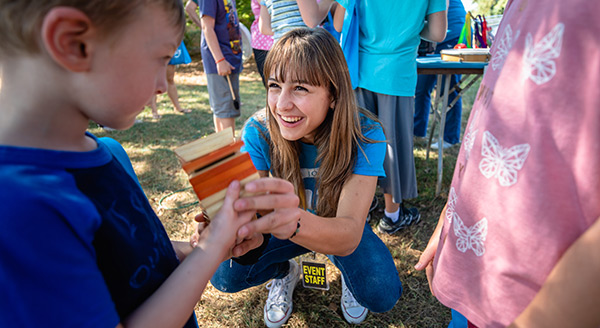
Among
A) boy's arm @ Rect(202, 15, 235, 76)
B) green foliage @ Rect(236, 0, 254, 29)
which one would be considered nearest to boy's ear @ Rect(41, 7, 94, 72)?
boy's arm @ Rect(202, 15, 235, 76)

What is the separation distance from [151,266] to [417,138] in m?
4.57

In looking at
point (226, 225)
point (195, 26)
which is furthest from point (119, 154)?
point (195, 26)

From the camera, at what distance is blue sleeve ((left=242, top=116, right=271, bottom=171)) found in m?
1.87

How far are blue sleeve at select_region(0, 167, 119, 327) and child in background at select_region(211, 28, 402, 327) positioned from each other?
98cm

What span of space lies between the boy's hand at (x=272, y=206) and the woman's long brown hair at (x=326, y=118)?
631mm

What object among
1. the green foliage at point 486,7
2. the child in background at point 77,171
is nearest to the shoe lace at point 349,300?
the child in background at point 77,171

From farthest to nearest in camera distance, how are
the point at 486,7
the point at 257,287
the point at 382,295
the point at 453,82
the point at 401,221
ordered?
the point at 486,7, the point at 453,82, the point at 401,221, the point at 257,287, the point at 382,295

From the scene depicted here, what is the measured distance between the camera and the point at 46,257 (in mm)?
604

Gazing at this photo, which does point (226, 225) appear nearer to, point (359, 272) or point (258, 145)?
point (258, 145)

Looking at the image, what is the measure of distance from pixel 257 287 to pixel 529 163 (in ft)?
6.69

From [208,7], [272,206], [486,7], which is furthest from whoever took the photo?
[486,7]

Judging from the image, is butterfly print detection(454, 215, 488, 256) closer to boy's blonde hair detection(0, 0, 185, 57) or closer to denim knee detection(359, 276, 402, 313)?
boy's blonde hair detection(0, 0, 185, 57)

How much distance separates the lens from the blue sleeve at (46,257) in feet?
1.91

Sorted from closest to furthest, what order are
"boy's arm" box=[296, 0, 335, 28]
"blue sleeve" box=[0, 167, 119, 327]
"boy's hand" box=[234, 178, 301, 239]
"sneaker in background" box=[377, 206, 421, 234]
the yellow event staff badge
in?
1. "blue sleeve" box=[0, 167, 119, 327]
2. "boy's hand" box=[234, 178, 301, 239]
3. the yellow event staff badge
4. "boy's arm" box=[296, 0, 335, 28]
5. "sneaker in background" box=[377, 206, 421, 234]
